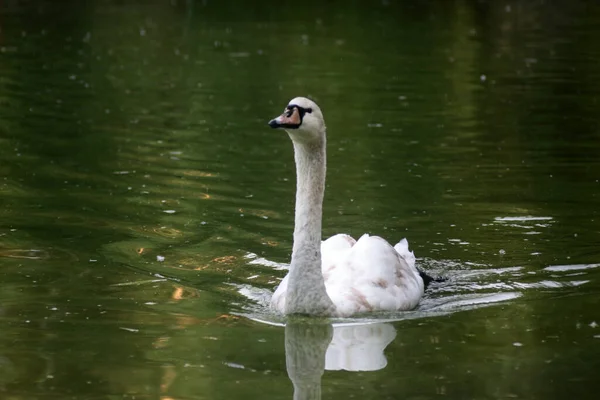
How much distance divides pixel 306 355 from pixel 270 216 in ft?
16.4

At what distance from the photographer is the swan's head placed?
1009 centimetres

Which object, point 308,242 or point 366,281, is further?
point 366,281

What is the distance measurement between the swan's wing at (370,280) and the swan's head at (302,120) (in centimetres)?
116

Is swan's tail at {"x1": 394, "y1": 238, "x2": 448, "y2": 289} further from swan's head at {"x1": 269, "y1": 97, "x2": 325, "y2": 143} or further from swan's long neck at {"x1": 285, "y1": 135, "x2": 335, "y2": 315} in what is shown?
swan's head at {"x1": 269, "y1": 97, "x2": 325, "y2": 143}

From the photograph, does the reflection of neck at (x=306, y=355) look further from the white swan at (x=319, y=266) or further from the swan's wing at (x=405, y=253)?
the swan's wing at (x=405, y=253)

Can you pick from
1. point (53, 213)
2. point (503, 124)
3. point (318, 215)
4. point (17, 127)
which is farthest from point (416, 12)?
point (318, 215)

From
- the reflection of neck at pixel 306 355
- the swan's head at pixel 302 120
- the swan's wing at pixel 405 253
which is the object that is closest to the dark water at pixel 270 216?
the reflection of neck at pixel 306 355

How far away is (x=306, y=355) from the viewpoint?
9.64 meters

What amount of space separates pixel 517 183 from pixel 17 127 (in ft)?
26.5

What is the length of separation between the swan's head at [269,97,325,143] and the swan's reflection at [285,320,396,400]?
1.48m

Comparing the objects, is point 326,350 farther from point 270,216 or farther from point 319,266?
point 270,216

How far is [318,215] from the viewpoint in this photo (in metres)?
10.7

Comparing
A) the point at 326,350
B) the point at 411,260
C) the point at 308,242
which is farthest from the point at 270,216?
the point at 326,350

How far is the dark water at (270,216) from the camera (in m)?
9.28
